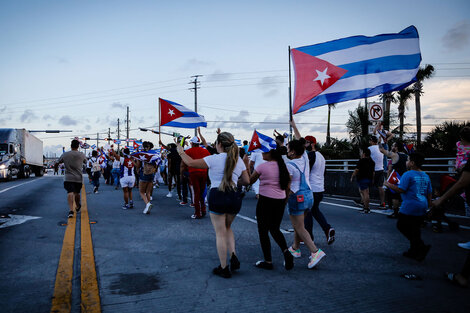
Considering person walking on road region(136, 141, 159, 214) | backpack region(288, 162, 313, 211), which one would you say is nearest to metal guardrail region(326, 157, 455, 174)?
backpack region(288, 162, 313, 211)

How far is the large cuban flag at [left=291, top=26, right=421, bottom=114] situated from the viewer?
6.88 m

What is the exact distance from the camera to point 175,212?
9.15 metres

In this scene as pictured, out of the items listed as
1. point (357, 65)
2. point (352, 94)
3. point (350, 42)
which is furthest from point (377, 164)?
point (350, 42)

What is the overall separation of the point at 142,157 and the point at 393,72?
6188mm

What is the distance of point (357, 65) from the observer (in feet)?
23.1

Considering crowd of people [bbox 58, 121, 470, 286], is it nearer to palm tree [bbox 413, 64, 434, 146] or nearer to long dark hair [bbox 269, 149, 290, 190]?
long dark hair [bbox 269, 149, 290, 190]

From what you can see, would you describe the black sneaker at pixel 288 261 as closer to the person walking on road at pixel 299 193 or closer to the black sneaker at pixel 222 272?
the person walking on road at pixel 299 193

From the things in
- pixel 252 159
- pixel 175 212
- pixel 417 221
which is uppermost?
pixel 252 159

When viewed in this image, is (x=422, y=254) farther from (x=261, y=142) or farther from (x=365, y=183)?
(x=365, y=183)

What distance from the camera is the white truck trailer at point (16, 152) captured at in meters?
24.7

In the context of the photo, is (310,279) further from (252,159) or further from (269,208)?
(252,159)

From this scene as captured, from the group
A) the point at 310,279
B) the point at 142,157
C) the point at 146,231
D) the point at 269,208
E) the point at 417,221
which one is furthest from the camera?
the point at 142,157

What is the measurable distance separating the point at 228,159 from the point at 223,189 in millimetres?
357

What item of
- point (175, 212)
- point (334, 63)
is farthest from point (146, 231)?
point (334, 63)
